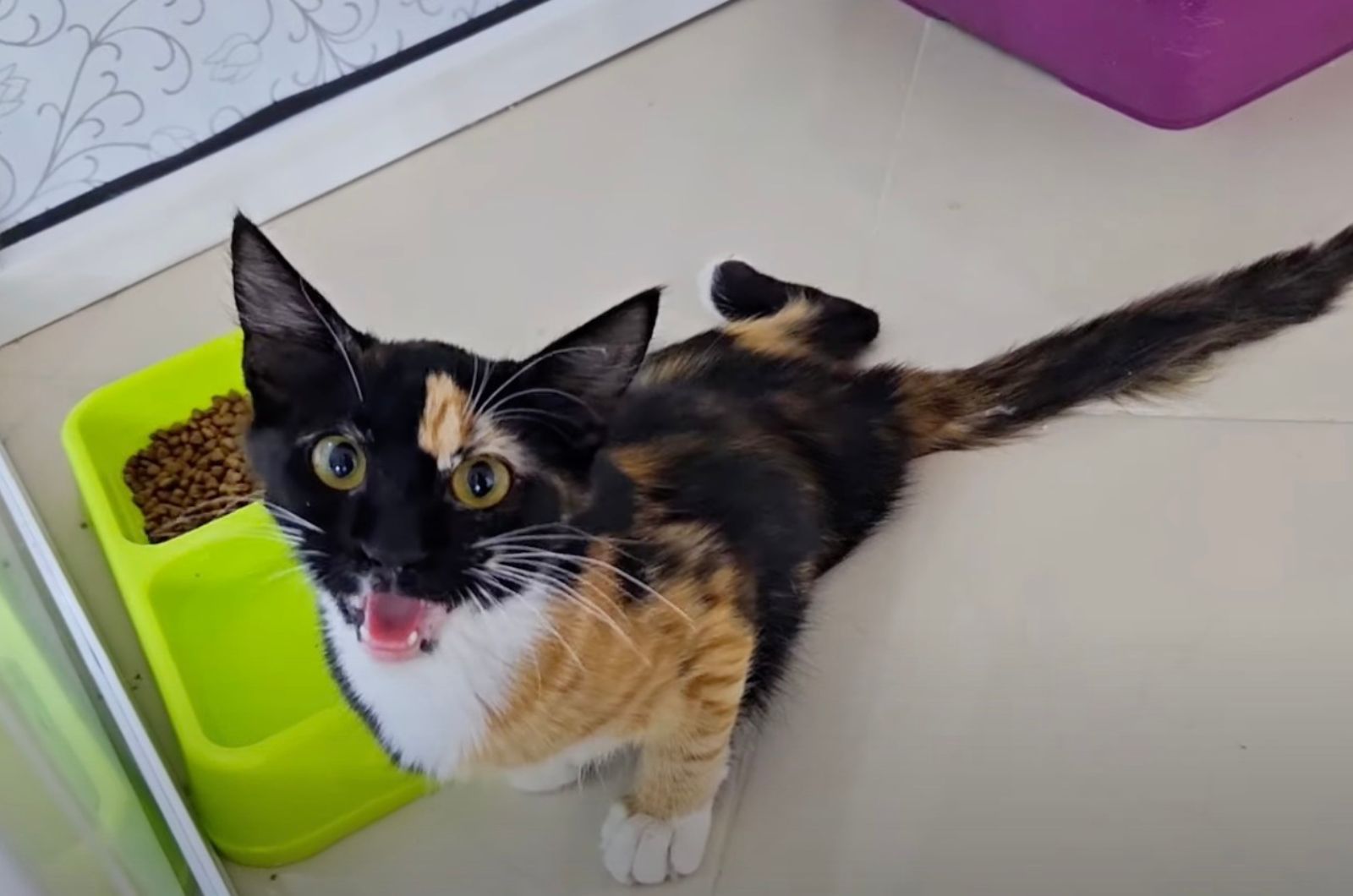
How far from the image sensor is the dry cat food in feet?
4.10

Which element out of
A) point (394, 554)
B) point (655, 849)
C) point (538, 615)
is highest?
point (394, 554)

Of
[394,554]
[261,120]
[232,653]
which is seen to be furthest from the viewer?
[261,120]

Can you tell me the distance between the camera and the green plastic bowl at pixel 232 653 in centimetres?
105

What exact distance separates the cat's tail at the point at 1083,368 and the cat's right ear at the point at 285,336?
55 centimetres

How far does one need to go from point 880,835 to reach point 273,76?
1.03 metres

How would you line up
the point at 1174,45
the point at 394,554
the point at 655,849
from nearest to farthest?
the point at 394,554, the point at 655,849, the point at 1174,45

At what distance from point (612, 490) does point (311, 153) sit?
850 mm

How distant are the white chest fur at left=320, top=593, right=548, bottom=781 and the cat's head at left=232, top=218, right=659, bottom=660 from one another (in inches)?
1.1

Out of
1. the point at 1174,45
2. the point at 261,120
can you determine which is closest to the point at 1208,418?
the point at 1174,45

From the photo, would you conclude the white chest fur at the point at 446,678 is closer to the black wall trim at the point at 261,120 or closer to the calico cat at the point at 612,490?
the calico cat at the point at 612,490

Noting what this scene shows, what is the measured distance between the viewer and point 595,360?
829 millimetres

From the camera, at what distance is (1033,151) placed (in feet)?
5.16

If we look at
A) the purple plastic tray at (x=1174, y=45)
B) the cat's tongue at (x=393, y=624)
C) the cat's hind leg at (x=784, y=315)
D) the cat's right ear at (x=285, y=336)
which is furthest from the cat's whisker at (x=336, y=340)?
the purple plastic tray at (x=1174, y=45)

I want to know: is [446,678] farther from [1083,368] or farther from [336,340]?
[1083,368]
